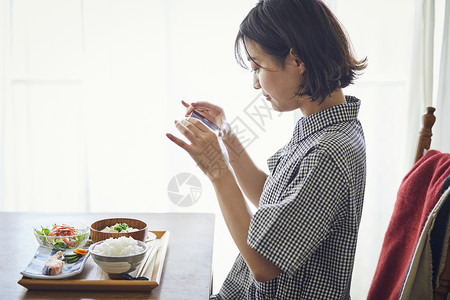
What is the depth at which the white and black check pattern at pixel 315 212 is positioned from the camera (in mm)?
914

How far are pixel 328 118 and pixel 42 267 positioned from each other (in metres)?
0.73

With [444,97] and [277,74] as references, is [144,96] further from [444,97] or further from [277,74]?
[444,97]

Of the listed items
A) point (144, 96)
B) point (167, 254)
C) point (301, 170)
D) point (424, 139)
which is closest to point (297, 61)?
point (301, 170)

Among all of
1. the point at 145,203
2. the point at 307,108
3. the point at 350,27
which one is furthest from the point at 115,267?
the point at 350,27

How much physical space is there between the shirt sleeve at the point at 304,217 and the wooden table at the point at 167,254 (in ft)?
0.56

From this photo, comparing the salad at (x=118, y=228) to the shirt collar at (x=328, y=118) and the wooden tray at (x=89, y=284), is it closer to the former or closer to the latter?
the wooden tray at (x=89, y=284)

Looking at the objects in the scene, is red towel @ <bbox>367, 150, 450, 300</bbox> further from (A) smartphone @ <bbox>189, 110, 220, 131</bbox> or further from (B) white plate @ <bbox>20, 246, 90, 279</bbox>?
(B) white plate @ <bbox>20, 246, 90, 279</bbox>

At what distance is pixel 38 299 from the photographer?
89cm

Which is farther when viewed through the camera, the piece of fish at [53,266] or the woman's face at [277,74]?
the woman's face at [277,74]

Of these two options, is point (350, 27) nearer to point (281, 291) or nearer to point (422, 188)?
point (422, 188)

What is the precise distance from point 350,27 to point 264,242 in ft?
4.60

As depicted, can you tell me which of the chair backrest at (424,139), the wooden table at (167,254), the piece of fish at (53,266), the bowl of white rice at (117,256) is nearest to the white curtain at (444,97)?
the chair backrest at (424,139)

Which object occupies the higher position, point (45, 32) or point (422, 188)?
point (45, 32)

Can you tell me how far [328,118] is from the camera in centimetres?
107
